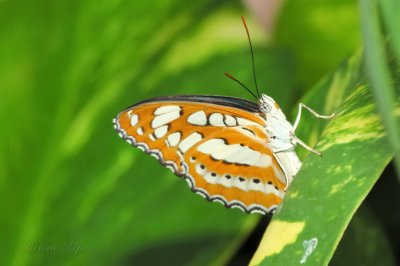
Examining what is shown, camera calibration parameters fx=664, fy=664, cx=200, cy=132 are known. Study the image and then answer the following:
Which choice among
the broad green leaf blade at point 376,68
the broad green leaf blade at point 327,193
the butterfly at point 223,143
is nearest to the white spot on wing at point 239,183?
the butterfly at point 223,143

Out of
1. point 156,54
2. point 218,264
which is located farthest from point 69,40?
point 218,264

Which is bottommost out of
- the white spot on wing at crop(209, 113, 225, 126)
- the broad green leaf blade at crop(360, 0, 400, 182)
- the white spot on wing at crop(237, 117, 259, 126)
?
the white spot on wing at crop(237, 117, 259, 126)

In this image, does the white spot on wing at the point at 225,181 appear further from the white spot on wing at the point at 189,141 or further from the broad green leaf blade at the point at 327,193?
the broad green leaf blade at the point at 327,193

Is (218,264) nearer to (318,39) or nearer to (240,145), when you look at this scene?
(240,145)

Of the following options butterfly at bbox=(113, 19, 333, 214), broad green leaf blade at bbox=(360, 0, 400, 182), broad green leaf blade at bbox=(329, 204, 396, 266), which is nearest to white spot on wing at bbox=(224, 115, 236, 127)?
butterfly at bbox=(113, 19, 333, 214)

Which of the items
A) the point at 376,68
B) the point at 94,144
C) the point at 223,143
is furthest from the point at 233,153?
the point at 376,68

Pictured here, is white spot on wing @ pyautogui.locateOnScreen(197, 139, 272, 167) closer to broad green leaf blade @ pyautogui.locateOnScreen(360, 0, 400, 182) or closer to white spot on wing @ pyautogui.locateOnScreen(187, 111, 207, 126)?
white spot on wing @ pyautogui.locateOnScreen(187, 111, 207, 126)
